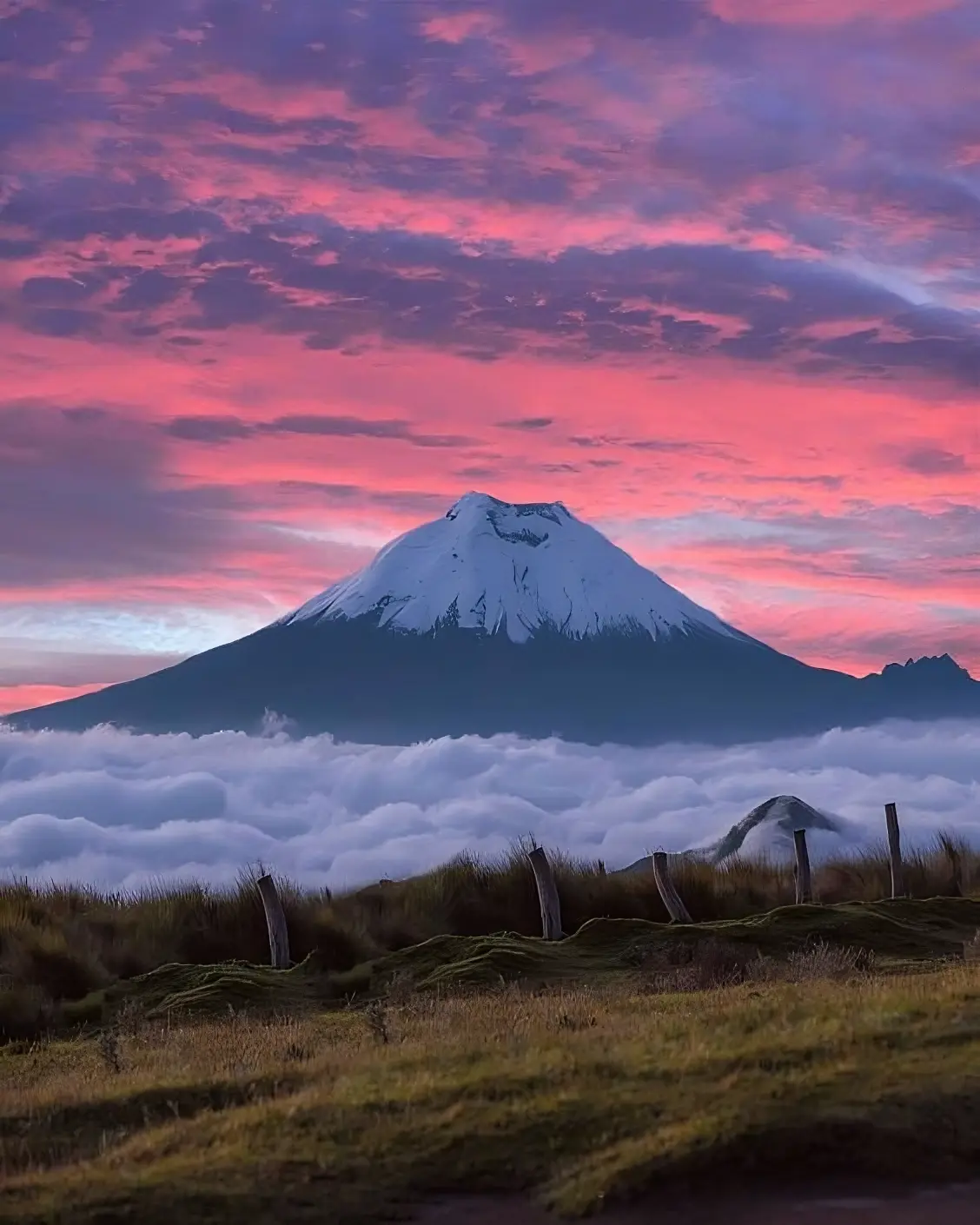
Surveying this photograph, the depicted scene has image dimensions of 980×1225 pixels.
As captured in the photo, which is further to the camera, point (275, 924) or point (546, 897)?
point (546, 897)

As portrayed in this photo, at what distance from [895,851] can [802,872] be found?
229 centimetres

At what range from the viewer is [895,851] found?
29859 mm

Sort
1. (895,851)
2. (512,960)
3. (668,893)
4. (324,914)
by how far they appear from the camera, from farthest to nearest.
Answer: (895,851)
(668,893)
(324,914)
(512,960)

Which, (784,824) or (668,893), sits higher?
(668,893)

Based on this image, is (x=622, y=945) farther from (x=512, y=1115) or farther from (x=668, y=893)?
(x=512, y=1115)

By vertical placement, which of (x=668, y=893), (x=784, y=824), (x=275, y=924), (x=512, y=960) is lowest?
(x=784, y=824)

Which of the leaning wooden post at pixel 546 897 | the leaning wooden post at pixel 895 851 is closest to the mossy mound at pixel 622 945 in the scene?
the leaning wooden post at pixel 546 897

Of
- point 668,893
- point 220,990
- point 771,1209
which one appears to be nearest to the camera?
point 771,1209

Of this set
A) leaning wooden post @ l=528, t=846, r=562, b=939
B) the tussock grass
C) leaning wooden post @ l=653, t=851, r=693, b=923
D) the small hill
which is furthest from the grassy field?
the small hill

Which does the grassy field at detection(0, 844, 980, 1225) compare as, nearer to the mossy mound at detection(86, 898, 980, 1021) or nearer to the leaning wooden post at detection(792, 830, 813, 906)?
the mossy mound at detection(86, 898, 980, 1021)

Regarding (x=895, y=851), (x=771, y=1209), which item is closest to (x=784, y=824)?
(x=895, y=851)

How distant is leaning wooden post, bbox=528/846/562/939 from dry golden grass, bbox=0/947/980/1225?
39.1 feet

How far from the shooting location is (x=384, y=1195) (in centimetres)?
792

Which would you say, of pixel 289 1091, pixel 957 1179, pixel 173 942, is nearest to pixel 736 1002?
pixel 289 1091
